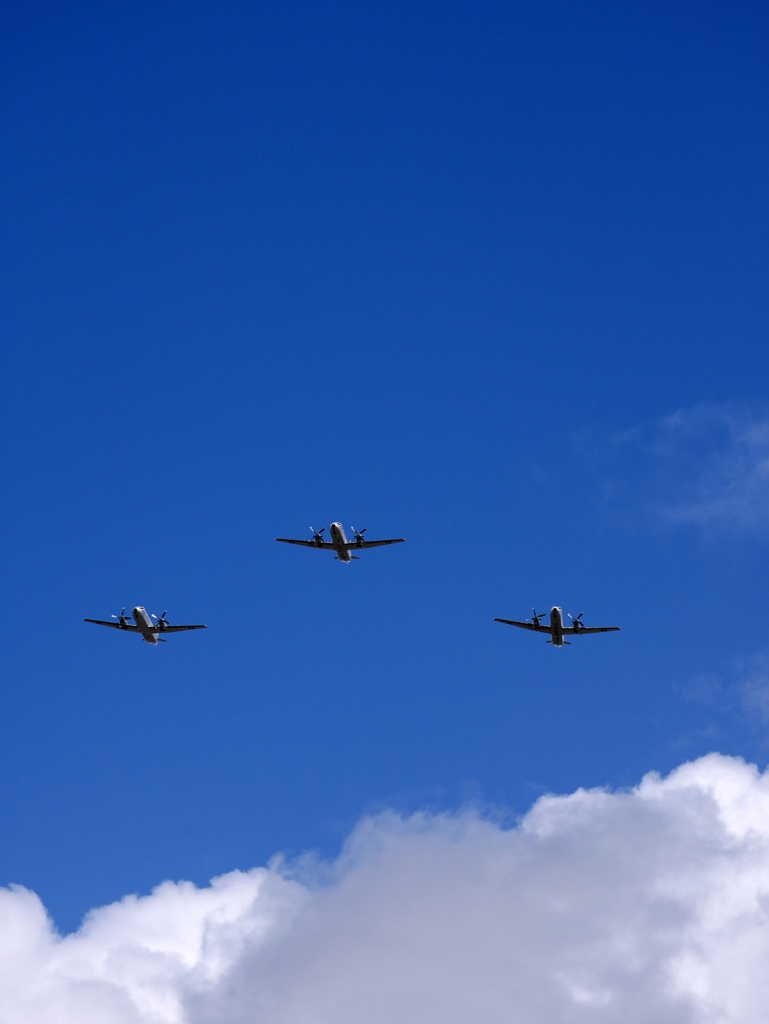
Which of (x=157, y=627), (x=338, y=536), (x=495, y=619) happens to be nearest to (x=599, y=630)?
(x=495, y=619)

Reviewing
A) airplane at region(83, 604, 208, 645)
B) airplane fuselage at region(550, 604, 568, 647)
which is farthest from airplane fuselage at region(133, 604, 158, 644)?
airplane fuselage at region(550, 604, 568, 647)

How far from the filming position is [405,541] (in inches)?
6093

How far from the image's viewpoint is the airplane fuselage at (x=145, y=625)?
150m

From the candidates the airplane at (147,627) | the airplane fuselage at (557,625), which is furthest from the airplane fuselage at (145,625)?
the airplane fuselage at (557,625)

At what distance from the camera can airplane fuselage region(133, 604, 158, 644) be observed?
15025cm

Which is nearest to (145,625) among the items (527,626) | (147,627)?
(147,627)

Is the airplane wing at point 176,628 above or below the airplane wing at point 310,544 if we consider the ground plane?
below

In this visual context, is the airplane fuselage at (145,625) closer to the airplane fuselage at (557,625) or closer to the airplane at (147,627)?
the airplane at (147,627)

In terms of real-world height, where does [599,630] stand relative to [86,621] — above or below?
above

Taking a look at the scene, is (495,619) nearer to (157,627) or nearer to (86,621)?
(157,627)

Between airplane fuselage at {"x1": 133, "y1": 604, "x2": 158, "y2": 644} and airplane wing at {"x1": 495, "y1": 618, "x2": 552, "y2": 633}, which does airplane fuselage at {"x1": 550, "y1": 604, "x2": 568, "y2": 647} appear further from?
airplane fuselage at {"x1": 133, "y1": 604, "x2": 158, "y2": 644}

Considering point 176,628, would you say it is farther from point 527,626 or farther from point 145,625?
point 527,626

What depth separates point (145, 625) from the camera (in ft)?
500

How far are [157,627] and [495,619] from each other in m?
53.8
